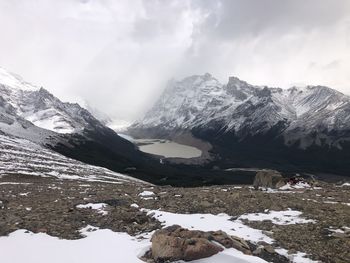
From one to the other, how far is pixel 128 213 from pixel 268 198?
9218 mm

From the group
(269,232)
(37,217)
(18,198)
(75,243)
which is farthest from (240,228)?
(18,198)

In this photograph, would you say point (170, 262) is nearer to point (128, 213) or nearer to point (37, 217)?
point (128, 213)

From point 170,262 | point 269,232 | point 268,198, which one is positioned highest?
point 268,198

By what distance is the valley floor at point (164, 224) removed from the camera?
19.0 meters

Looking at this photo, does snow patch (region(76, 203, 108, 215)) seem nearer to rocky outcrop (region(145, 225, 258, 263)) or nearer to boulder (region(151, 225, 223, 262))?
rocky outcrop (region(145, 225, 258, 263))

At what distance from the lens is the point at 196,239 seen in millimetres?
17969

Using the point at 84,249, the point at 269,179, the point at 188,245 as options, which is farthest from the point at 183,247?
the point at 269,179

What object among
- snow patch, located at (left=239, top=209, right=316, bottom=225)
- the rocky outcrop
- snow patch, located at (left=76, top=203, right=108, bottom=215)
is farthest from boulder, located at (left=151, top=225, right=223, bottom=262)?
snow patch, located at (left=76, top=203, right=108, bottom=215)

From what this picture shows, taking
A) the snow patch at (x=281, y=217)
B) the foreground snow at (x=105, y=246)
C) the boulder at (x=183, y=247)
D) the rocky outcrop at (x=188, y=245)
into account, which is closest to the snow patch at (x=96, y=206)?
the foreground snow at (x=105, y=246)

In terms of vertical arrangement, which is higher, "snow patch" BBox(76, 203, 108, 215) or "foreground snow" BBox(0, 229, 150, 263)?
"snow patch" BBox(76, 203, 108, 215)

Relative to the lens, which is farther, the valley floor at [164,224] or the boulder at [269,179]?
the boulder at [269,179]

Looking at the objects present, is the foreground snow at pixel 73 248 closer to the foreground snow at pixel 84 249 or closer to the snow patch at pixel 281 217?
the foreground snow at pixel 84 249

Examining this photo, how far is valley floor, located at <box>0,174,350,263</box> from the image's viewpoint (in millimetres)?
19000

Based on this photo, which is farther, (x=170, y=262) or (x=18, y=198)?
(x=18, y=198)
